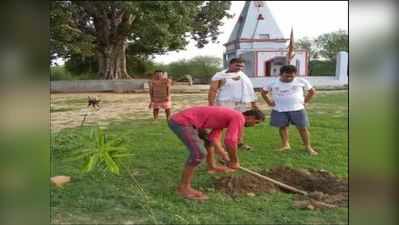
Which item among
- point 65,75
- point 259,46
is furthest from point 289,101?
point 65,75

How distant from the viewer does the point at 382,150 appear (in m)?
2.10

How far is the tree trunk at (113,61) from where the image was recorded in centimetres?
315

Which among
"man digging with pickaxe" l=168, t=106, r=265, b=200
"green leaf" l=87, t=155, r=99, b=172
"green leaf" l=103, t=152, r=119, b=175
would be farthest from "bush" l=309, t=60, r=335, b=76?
"green leaf" l=87, t=155, r=99, b=172

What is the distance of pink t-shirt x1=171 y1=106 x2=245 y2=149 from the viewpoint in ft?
9.64

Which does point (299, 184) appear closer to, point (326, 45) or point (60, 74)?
point (326, 45)

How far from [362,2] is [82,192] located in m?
2.05

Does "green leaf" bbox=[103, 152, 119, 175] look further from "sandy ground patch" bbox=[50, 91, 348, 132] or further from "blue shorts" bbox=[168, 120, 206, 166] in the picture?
"blue shorts" bbox=[168, 120, 206, 166]

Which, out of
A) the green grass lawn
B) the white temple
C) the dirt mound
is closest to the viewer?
the green grass lawn

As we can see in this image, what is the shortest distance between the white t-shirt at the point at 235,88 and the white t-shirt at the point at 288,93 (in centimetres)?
12

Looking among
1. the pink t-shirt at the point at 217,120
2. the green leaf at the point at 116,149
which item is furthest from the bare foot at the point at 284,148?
the green leaf at the point at 116,149

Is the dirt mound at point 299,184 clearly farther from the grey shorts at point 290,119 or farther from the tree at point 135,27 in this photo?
the tree at point 135,27

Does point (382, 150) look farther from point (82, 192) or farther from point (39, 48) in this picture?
point (82, 192)

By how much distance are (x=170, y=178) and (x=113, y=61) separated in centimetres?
92

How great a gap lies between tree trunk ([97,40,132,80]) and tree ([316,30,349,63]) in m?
1.34
